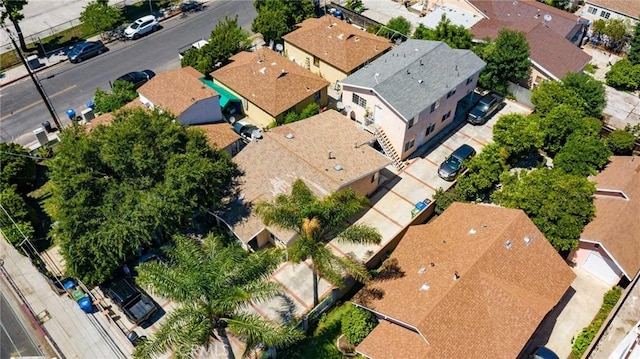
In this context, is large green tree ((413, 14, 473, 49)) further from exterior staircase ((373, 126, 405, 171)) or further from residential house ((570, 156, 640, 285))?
residential house ((570, 156, 640, 285))

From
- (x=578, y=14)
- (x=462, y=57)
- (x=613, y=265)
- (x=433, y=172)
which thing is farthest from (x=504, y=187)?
(x=578, y=14)

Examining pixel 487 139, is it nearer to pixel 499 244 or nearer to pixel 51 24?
pixel 499 244

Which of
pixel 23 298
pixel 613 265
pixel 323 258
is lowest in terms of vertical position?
pixel 613 265

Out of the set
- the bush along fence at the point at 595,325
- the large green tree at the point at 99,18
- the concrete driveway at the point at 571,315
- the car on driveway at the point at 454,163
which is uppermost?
the large green tree at the point at 99,18

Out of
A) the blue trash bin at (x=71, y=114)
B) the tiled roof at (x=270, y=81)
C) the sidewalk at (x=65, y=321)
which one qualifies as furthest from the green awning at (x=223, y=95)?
the sidewalk at (x=65, y=321)

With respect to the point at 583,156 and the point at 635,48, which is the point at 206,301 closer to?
the point at 583,156

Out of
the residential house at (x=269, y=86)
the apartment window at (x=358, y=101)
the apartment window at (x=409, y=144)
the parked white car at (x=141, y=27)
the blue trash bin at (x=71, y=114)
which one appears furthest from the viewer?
the parked white car at (x=141, y=27)

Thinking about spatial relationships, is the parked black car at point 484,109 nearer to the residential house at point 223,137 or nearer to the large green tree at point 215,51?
the residential house at point 223,137
